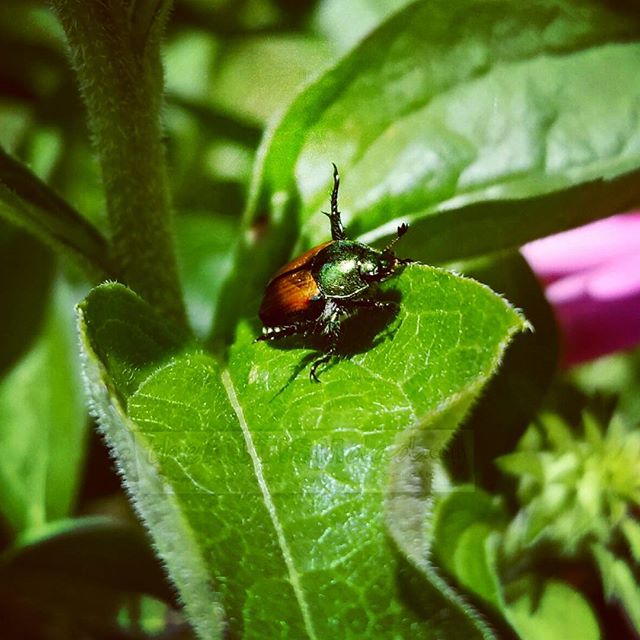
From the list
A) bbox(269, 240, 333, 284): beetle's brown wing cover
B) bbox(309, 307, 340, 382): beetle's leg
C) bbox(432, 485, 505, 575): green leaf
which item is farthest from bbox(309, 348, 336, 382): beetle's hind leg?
bbox(432, 485, 505, 575): green leaf

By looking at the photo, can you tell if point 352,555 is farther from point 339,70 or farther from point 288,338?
point 339,70

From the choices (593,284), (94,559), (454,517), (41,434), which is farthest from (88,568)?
(593,284)

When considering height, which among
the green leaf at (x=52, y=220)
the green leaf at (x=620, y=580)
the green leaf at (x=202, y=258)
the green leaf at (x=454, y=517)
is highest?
the green leaf at (x=202, y=258)

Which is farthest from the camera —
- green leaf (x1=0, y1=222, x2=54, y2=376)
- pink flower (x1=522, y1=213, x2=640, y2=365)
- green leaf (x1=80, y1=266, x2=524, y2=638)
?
green leaf (x1=0, y1=222, x2=54, y2=376)

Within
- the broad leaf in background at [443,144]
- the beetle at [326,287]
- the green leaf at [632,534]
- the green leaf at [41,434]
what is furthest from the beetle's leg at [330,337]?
the green leaf at [41,434]

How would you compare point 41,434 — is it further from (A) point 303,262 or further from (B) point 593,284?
(B) point 593,284

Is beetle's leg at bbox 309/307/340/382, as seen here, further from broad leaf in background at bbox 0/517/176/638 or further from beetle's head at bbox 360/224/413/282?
broad leaf in background at bbox 0/517/176/638

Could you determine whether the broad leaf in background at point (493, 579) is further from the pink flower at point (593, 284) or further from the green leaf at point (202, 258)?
the green leaf at point (202, 258)

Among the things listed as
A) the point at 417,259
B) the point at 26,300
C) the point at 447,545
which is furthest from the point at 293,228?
the point at 26,300
